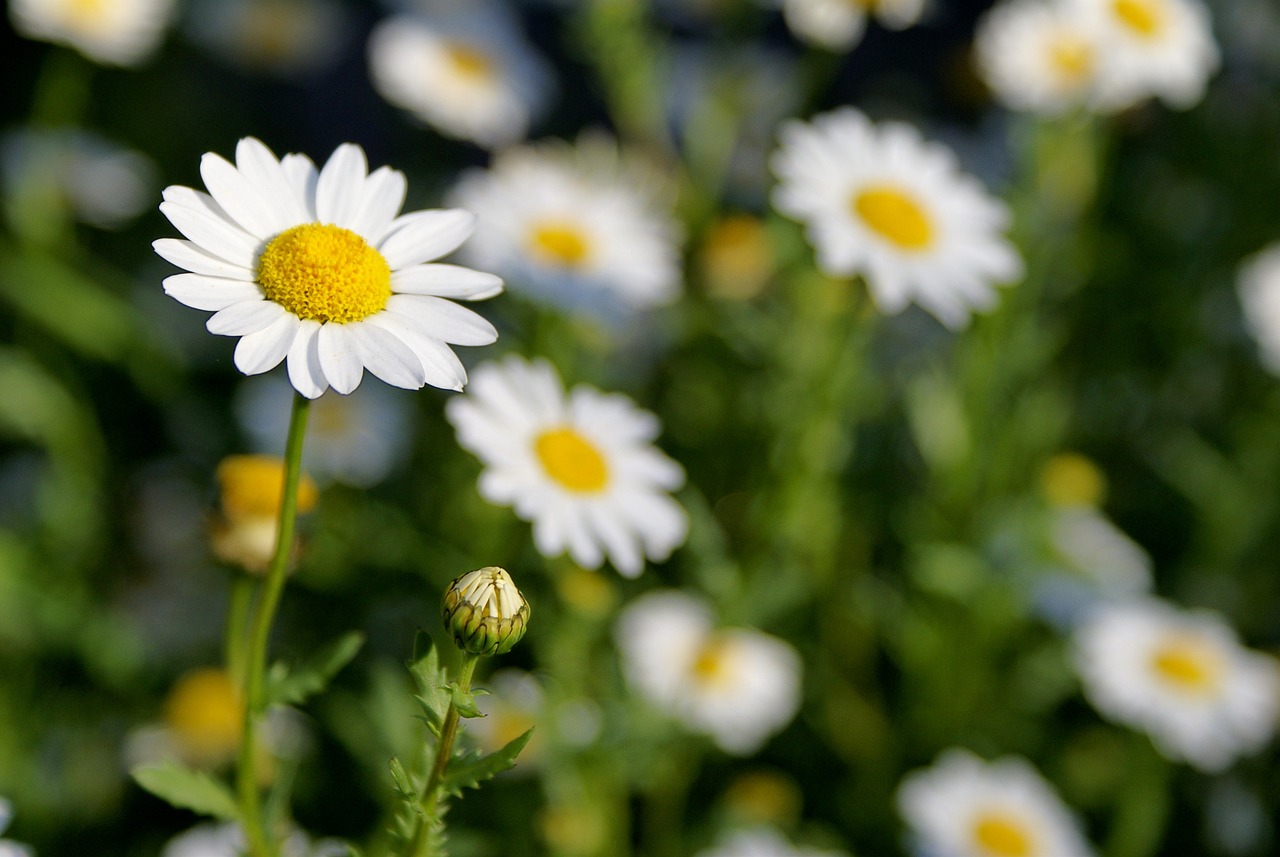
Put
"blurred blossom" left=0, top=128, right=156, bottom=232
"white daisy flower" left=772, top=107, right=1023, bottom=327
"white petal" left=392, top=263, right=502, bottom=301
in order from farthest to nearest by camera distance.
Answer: "blurred blossom" left=0, top=128, right=156, bottom=232 < "white daisy flower" left=772, top=107, right=1023, bottom=327 < "white petal" left=392, top=263, right=502, bottom=301

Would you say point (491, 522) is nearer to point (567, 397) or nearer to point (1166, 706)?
point (567, 397)

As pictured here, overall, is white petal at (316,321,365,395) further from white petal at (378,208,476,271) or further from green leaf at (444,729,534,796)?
green leaf at (444,729,534,796)

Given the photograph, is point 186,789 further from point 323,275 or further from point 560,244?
point 560,244

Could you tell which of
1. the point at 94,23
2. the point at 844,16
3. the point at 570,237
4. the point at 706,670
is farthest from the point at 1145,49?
the point at 94,23

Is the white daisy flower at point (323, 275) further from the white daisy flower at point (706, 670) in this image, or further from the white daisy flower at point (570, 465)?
the white daisy flower at point (706, 670)

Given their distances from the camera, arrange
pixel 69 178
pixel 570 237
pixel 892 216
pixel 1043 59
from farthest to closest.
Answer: pixel 69 178 → pixel 1043 59 → pixel 570 237 → pixel 892 216

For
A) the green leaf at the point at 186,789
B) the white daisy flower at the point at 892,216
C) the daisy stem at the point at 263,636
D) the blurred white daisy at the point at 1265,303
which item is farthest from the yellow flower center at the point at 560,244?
the blurred white daisy at the point at 1265,303

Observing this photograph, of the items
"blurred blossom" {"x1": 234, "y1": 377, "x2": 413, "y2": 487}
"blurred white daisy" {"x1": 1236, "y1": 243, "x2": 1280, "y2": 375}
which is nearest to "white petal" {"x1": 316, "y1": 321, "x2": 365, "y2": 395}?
"blurred blossom" {"x1": 234, "y1": 377, "x2": 413, "y2": 487}
